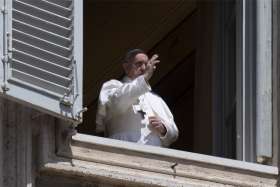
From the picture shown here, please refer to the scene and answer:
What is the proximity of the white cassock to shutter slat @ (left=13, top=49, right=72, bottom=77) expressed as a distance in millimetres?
702

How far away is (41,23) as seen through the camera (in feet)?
39.8

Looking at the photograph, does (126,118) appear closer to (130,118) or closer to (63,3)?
(130,118)

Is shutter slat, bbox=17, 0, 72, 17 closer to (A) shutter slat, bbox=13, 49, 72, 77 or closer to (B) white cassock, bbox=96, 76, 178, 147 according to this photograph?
(A) shutter slat, bbox=13, 49, 72, 77

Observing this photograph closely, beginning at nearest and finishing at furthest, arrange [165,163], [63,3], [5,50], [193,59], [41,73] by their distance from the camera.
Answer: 1. [5,50]
2. [41,73]
3. [63,3]
4. [165,163]
5. [193,59]

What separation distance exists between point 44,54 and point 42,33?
0.11 m

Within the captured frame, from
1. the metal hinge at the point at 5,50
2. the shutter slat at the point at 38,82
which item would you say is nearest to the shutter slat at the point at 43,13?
the metal hinge at the point at 5,50

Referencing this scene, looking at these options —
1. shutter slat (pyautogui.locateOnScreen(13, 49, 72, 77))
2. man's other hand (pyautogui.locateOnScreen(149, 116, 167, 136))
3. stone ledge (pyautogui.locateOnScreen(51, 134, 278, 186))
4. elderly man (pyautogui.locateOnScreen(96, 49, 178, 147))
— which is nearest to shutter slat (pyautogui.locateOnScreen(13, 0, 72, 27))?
shutter slat (pyautogui.locateOnScreen(13, 49, 72, 77))

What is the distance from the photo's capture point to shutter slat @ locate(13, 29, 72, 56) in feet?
39.4

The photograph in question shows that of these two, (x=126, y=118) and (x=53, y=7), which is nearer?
(x=53, y=7)

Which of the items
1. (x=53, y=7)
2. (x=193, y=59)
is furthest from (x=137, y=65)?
(x=193, y=59)

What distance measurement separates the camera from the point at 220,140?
13.9 m

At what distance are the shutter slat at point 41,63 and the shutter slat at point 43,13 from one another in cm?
23

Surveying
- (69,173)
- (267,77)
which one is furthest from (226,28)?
(69,173)

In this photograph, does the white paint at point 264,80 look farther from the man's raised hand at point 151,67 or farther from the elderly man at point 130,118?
the man's raised hand at point 151,67
